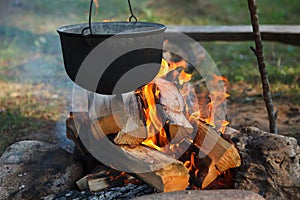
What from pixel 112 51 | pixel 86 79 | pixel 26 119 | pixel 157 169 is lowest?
pixel 26 119

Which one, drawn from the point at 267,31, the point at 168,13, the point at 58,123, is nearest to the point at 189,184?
the point at 58,123

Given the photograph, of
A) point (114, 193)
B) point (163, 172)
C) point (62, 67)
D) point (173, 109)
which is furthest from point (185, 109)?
point (62, 67)

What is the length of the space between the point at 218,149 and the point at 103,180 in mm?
711

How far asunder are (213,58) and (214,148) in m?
3.64

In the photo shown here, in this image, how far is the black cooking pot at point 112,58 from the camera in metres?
2.15

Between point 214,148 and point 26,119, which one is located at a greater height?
point 214,148

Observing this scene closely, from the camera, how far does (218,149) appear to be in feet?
7.60

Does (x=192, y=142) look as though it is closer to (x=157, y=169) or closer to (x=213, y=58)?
(x=157, y=169)

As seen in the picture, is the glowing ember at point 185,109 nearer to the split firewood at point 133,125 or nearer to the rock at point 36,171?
the split firewood at point 133,125

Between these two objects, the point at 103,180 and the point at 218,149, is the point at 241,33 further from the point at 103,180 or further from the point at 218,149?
the point at 103,180

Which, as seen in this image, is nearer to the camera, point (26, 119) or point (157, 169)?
point (157, 169)

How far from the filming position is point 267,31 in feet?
14.9

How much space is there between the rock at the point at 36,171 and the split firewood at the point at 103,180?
0.18 m

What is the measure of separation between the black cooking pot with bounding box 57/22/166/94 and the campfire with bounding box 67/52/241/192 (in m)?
0.24
